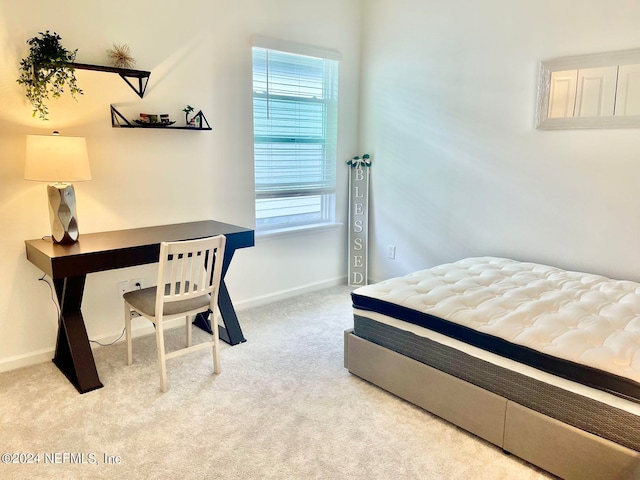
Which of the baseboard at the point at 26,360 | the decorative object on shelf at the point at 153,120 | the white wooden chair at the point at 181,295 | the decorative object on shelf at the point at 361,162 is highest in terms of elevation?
the decorative object on shelf at the point at 153,120

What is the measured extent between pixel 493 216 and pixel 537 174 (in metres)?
0.45

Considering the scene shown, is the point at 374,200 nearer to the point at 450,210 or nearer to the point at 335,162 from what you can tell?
the point at 335,162

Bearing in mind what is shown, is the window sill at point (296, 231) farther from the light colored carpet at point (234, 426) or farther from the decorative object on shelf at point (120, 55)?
the decorative object on shelf at point (120, 55)

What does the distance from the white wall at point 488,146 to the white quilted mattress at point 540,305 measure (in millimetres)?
368

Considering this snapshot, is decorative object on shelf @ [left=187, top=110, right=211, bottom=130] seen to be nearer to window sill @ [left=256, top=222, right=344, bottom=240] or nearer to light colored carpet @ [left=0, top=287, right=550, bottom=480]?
window sill @ [left=256, top=222, right=344, bottom=240]

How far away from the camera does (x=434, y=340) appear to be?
2264mm

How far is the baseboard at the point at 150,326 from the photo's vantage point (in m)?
2.83

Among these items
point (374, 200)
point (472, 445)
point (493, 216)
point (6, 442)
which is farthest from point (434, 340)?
point (374, 200)

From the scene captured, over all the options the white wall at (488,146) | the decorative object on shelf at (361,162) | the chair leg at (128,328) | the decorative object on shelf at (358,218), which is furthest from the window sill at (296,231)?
the chair leg at (128,328)

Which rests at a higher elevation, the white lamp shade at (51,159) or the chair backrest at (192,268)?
the white lamp shade at (51,159)

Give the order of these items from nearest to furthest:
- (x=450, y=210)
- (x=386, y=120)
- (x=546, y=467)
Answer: (x=546, y=467) < (x=450, y=210) < (x=386, y=120)

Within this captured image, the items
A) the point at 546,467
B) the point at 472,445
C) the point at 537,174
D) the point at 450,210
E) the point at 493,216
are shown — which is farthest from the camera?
the point at 450,210

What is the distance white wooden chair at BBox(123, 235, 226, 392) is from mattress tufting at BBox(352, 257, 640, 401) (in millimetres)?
839

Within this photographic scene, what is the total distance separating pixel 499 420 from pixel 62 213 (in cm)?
248
